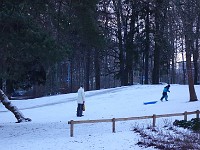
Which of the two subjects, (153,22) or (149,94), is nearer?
(149,94)

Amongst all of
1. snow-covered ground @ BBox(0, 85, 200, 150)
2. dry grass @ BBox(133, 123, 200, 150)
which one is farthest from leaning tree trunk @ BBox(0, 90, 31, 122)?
dry grass @ BBox(133, 123, 200, 150)

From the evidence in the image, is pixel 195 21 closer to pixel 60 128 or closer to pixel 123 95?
pixel 60 128

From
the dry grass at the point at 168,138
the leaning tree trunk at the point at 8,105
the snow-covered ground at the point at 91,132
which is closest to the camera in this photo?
the dry grass at the point at 168,138

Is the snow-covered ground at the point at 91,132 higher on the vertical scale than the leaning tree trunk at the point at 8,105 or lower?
lower

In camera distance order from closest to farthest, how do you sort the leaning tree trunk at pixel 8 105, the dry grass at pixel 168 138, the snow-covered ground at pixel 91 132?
the dry grass at pixel 168 138 < the snow-covered ground at pixel 91 132 < the leaning tree trunk at pixel 8 105

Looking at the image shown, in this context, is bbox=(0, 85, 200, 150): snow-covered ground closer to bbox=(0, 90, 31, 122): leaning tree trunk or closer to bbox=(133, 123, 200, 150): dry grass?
bbox=(133, 123, 200, 150): dry grass

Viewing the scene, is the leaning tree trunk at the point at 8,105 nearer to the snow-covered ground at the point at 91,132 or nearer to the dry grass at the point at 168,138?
the snow-covered ground at the point at 91,132

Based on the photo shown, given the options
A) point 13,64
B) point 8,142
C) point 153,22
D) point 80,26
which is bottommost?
point 8,142

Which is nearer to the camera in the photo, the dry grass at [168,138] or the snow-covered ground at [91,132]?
the dry grass at [168,138]

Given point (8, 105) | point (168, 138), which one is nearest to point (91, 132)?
point (168, 138)

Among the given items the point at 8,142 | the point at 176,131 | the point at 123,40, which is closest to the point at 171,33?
the point at 176,131

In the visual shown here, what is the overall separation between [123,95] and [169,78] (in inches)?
1338

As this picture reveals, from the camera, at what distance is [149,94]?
120 feet

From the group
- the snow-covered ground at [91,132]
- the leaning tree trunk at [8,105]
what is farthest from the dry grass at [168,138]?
the leaning tree trunk at [8,105]
